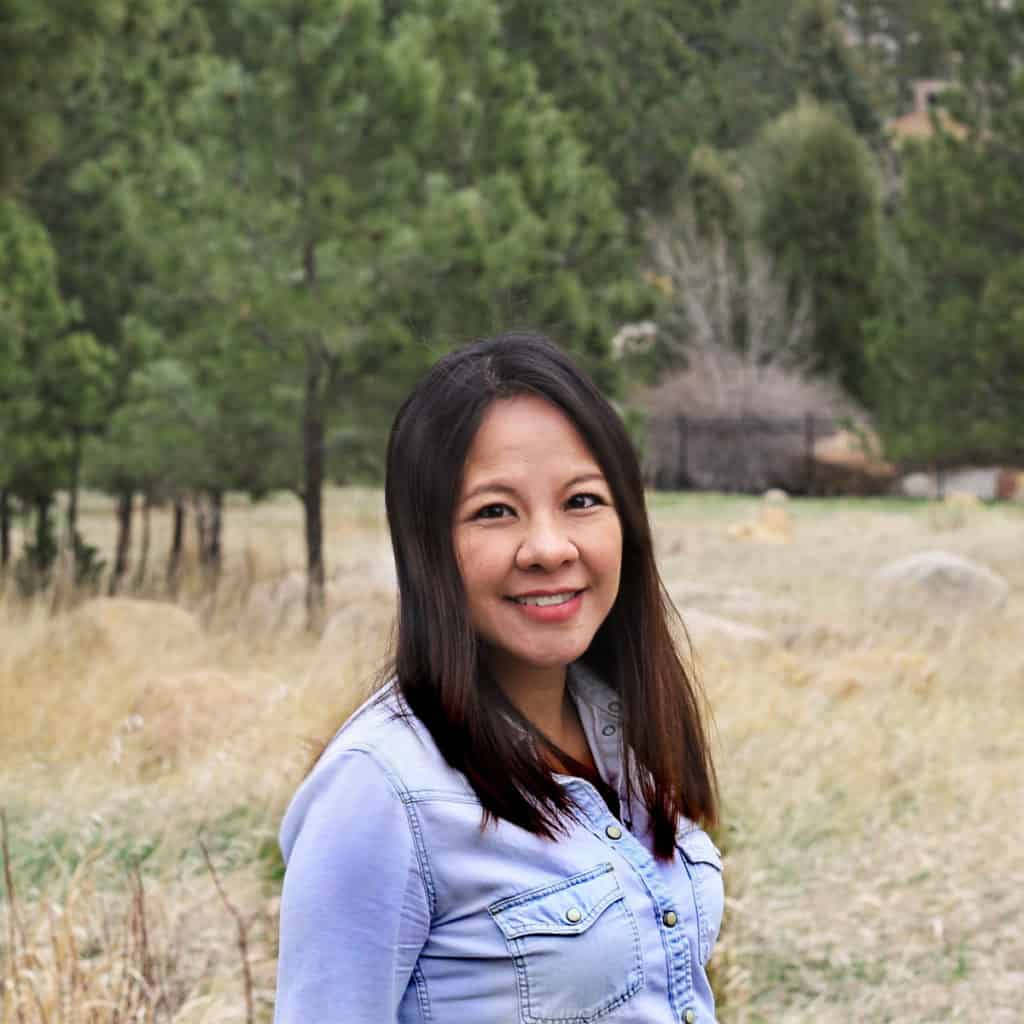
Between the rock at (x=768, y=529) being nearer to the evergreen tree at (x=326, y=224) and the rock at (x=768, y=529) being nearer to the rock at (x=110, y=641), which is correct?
the evergreen tree at (x=326, y=224)

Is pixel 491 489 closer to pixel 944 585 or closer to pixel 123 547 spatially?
pixel 944 585

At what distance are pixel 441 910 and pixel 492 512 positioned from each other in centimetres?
40

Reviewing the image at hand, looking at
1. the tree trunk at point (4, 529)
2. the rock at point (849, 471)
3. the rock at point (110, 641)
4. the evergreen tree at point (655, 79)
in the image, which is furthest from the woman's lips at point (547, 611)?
the rock at point (849, 471)

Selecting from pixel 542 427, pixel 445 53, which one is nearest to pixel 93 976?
pixel 542 427

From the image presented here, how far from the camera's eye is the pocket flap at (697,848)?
168 centimetres

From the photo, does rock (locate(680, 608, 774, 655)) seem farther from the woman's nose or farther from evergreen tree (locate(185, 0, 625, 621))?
the woman's nose

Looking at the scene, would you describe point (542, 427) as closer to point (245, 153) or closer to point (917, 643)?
point (917, 643)

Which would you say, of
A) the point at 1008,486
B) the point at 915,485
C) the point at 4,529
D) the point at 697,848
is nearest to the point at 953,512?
the point at 1008,486

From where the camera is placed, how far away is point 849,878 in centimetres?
491

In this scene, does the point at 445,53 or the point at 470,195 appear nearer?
the point at 470,195

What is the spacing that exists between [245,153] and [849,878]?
6871 mm

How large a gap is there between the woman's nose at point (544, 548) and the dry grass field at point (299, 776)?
1396mm

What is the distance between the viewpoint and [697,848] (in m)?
1.70

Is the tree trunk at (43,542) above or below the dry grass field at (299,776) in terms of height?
above
